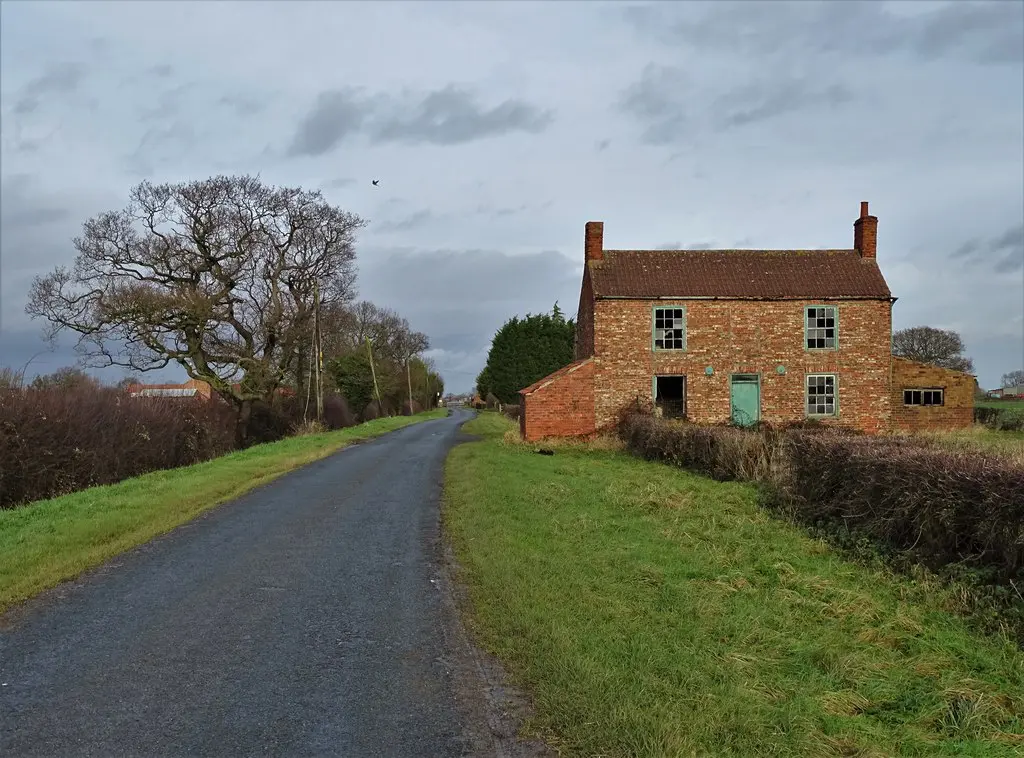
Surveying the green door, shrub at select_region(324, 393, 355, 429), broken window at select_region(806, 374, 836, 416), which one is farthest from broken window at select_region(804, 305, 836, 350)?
shrub at select_region(324, 393, 355, 429)

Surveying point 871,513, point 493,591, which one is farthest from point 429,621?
point 871,513

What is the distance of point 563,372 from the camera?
27.5 m

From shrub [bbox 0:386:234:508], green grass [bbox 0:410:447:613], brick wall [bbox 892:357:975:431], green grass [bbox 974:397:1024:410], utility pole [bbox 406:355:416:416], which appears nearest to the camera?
green grass [bbox 0:410:447:613]

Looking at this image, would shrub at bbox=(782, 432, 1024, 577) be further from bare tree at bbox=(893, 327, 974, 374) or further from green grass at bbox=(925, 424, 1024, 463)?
bare tree at bbox=(893, 327, 974, 374)

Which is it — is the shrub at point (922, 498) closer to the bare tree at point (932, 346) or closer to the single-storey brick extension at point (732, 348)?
the single-storey brick extension at point (732, 348)

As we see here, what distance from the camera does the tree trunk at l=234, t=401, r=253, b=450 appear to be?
3438cm

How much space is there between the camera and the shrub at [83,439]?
51.8 ft

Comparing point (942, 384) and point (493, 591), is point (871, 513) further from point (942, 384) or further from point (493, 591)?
point (942, 384)

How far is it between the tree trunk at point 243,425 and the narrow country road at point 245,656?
25414 millimetres

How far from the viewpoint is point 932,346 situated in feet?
236

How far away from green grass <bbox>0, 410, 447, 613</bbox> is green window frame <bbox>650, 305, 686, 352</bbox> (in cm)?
1428

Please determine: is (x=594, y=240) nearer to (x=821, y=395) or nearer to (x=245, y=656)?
(x=821, y=395)

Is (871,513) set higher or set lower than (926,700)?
higher

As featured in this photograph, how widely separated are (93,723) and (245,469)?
51.8ft
